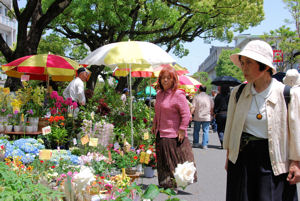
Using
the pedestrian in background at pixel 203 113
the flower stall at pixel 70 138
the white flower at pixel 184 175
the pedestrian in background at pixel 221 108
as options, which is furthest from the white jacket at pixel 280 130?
the pedestrian in background at pixel 203 113

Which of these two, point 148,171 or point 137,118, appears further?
point 137,118

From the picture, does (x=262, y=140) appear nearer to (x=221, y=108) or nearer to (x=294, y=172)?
(x=294, y=172)

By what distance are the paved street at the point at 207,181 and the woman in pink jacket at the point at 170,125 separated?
552 millimetres

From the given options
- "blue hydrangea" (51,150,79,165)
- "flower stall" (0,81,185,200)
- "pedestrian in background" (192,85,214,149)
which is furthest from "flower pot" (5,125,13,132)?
"pedestrian in background" (192,85,214,149)

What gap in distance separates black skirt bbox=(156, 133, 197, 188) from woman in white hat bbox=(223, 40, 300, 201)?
2.15m

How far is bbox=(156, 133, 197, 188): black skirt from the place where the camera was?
4840mm

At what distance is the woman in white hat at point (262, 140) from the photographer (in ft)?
8.07

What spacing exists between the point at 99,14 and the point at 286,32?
56.8 feet

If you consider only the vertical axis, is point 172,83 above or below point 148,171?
above

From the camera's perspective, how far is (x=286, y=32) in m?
25.7

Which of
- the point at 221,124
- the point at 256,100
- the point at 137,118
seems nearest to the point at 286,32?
the point at 221,124

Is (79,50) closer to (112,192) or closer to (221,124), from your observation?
(221,124)

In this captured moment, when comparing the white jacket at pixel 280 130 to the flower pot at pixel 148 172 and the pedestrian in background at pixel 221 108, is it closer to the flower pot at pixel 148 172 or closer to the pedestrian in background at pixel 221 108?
the flower pot at pixel 148 172

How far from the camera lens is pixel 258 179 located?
98.8 inches
